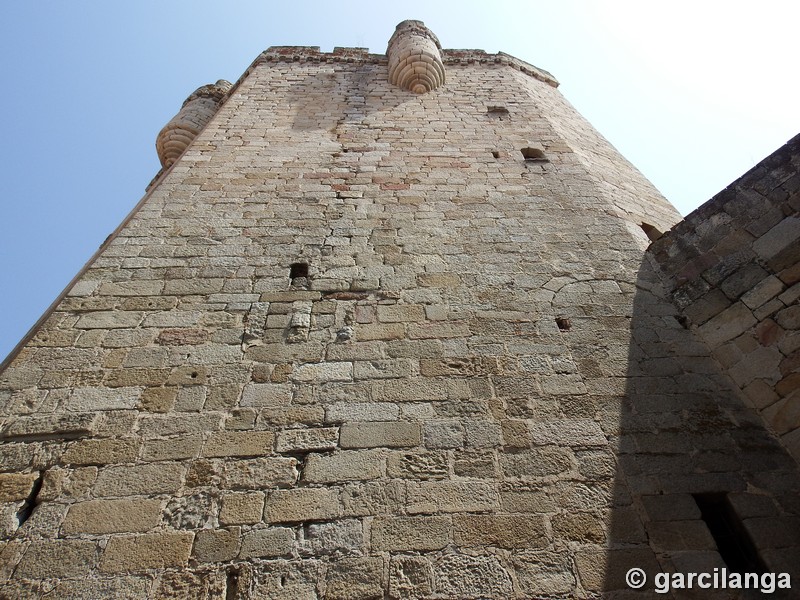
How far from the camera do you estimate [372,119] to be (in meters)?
5.72

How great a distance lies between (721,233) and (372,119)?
402 cm

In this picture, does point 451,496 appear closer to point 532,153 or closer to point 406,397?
point 406,397

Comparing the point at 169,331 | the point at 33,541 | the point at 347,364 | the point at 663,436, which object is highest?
the point at 169,331

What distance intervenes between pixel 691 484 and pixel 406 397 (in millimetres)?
1477

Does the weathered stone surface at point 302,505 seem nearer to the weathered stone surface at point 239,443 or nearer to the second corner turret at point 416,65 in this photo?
the weathered stone surface at point 239,443

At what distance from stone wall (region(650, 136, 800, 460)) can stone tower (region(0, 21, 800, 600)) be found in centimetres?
2

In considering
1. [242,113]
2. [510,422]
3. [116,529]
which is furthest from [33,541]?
[242,113]

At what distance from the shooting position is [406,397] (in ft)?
8.45

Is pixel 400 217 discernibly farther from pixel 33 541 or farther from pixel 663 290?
pixel 33 541

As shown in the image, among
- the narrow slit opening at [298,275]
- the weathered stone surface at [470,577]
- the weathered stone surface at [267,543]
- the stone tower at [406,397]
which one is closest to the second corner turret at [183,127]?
the stone tower at [406,397]

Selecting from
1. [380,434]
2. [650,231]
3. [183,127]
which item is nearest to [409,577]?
[380,434]

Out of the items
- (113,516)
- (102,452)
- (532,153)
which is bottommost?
(113,516)

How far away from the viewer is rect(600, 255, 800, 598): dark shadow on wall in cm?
197

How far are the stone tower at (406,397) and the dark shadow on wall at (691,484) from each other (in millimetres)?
12
